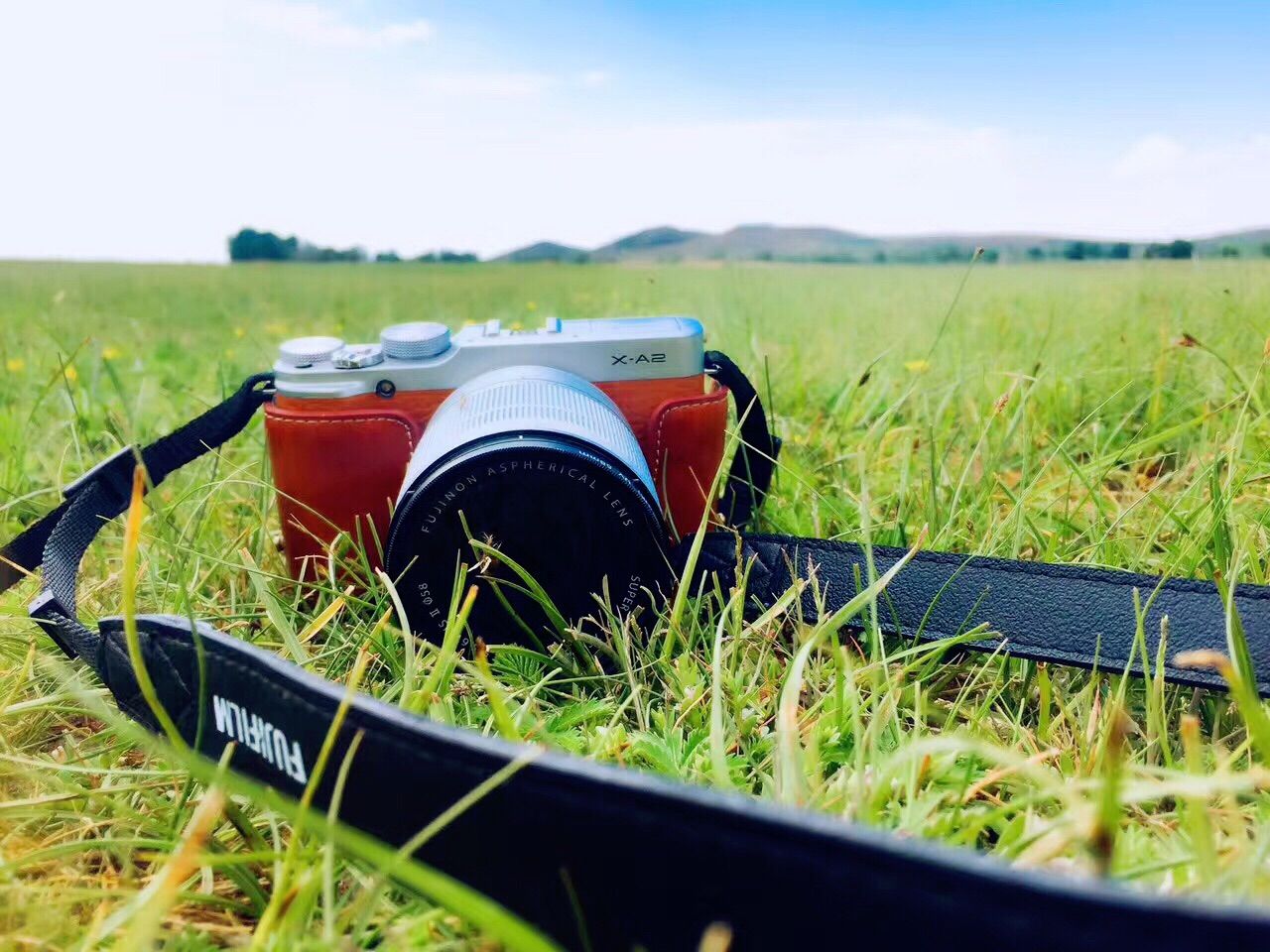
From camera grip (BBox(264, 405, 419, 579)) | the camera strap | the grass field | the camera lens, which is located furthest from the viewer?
camera grip (BBox(264, 405, 419, 579))

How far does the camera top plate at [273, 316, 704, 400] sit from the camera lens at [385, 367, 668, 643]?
0.78 ft

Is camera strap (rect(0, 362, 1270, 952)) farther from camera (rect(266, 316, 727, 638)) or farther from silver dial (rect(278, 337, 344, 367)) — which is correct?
silver dial (rect(278, 337, 344, 367))

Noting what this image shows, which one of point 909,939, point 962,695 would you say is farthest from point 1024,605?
point 909,939

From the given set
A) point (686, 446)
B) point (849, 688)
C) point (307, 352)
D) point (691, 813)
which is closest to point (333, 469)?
point (307, 352)

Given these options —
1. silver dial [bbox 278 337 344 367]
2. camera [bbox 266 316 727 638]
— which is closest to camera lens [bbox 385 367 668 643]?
camera [bbox 266 316 727 638]

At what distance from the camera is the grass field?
2.27ft

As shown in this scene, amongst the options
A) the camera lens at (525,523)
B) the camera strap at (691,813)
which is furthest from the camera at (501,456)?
the camera strap at (691,813)

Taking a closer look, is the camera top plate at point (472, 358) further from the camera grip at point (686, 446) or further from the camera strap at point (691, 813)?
the camera strap at point (691, 813)

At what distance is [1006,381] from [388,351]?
1.35 metres

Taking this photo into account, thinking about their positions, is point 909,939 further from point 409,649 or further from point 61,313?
point 61,313

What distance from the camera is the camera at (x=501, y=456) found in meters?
1.14

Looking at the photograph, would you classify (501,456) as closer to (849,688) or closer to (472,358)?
(472,358)

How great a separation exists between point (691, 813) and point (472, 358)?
988mm

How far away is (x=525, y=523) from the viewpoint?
3.78 feet
